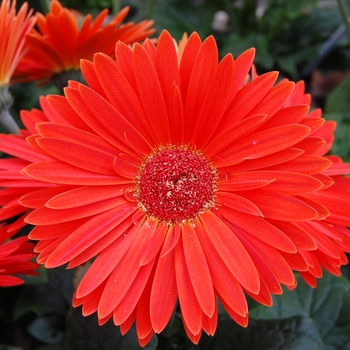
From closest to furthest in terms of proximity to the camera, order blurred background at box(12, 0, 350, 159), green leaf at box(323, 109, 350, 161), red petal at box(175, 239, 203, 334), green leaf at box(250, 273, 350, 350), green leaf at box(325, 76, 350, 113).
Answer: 1. red petal at box(175, 239, 203, 334)
2. green leaf at box(250, 273, 350, 350)
3. green leaf at box(323, 109, 350, 161)
4. green leaf at box(325, 76, 350, 113)
5. blurred background at box(12, 0, 350, 159)

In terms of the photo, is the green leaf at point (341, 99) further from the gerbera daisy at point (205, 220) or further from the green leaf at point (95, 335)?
the green leaf at point (95, 335)

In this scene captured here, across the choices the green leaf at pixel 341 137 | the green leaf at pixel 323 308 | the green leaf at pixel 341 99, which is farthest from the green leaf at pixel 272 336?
the green leaf at pixel 341 99

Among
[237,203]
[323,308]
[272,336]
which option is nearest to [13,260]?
[237,203]

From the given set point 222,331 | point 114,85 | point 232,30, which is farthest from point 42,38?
point 232,30

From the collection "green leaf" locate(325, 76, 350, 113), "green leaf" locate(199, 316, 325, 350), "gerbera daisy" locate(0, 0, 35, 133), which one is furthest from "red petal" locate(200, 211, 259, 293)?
"green leaf" locate(325, 76, 350, 113)

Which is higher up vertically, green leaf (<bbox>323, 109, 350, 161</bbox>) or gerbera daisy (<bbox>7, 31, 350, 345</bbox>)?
green leaf (<bbox>323, 109, 350, 161</bbox>)

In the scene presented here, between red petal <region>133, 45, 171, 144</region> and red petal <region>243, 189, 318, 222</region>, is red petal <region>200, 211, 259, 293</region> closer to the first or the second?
red petal <region>243, 189, 318, 222</region>
